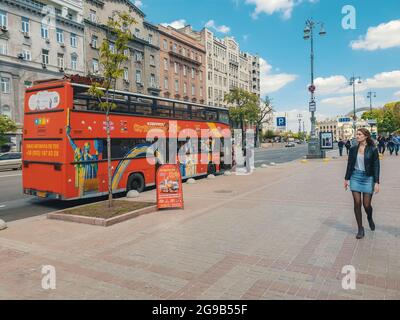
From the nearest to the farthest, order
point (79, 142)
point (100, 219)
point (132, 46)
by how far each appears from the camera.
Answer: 1. point (100, 219)
2. point (79, 142)
3. point (132, 46)

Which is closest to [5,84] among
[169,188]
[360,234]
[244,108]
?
[169,188]

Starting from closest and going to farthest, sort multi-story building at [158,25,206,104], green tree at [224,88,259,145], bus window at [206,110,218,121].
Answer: bus window at [206,110,218,121], multi-story building at [158,25,206,104], green tree at [224,88,259,145]

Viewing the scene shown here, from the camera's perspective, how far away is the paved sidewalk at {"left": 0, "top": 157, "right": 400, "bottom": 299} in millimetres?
4168

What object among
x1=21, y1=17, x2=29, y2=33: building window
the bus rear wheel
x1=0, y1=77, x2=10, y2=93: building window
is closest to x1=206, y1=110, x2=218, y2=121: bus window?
the bus rear wheel

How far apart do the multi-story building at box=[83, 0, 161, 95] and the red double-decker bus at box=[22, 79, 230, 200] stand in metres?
29.8

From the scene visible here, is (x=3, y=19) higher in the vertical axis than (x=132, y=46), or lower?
lower

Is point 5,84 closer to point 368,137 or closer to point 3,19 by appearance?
point 3,19

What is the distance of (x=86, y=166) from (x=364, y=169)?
7.98 m

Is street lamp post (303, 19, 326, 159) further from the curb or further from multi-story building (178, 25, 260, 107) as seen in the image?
multi-story building (178, 25, 260, 107)

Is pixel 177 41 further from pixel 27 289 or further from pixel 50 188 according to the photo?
pixel 27 289

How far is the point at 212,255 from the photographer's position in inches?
214

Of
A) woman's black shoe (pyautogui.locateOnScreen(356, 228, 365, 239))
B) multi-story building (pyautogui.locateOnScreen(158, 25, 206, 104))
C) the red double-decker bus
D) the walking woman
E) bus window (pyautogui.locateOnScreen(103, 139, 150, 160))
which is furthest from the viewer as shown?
multi-story building (pyautogui.locateOnScreen(158, 25, 206, 104))

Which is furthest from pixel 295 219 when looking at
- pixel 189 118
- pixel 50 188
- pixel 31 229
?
pixel 189 118
